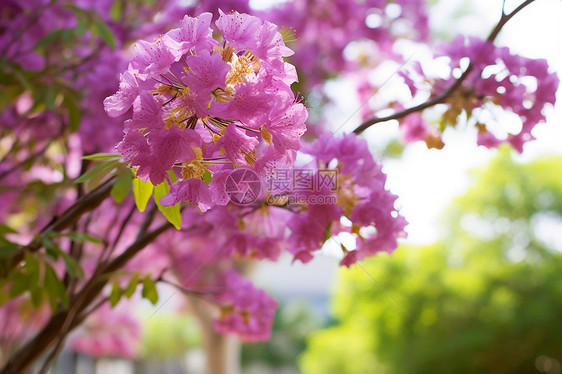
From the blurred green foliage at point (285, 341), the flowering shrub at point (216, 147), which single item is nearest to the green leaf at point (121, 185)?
the flowering shrub at point (216, 147)

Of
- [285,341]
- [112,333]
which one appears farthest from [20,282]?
[285,341]

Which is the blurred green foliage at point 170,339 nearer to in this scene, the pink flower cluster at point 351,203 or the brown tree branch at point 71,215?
the brown tree branch at point 71,215

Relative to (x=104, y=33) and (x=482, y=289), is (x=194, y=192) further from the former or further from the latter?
(x=482, y=289)

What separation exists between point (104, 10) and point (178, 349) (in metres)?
8.30

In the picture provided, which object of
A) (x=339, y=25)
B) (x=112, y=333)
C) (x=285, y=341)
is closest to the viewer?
(x=339, y=25)

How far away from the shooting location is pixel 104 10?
1.76 meters

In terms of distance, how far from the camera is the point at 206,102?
0.52m

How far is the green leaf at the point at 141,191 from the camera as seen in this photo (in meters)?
0.66

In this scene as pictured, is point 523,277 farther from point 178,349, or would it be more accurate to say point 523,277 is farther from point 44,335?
point 178,349

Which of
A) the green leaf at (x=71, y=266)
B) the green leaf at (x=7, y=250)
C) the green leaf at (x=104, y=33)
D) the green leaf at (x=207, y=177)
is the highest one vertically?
the green leaf at (x=104, y=33)

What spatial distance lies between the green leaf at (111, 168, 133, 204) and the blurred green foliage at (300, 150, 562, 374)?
13.7 ft

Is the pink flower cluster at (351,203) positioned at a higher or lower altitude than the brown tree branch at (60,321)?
higher

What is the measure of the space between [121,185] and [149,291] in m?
0.30

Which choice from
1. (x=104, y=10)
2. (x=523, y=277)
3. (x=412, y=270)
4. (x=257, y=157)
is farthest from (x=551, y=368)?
(x=257, y=157)
